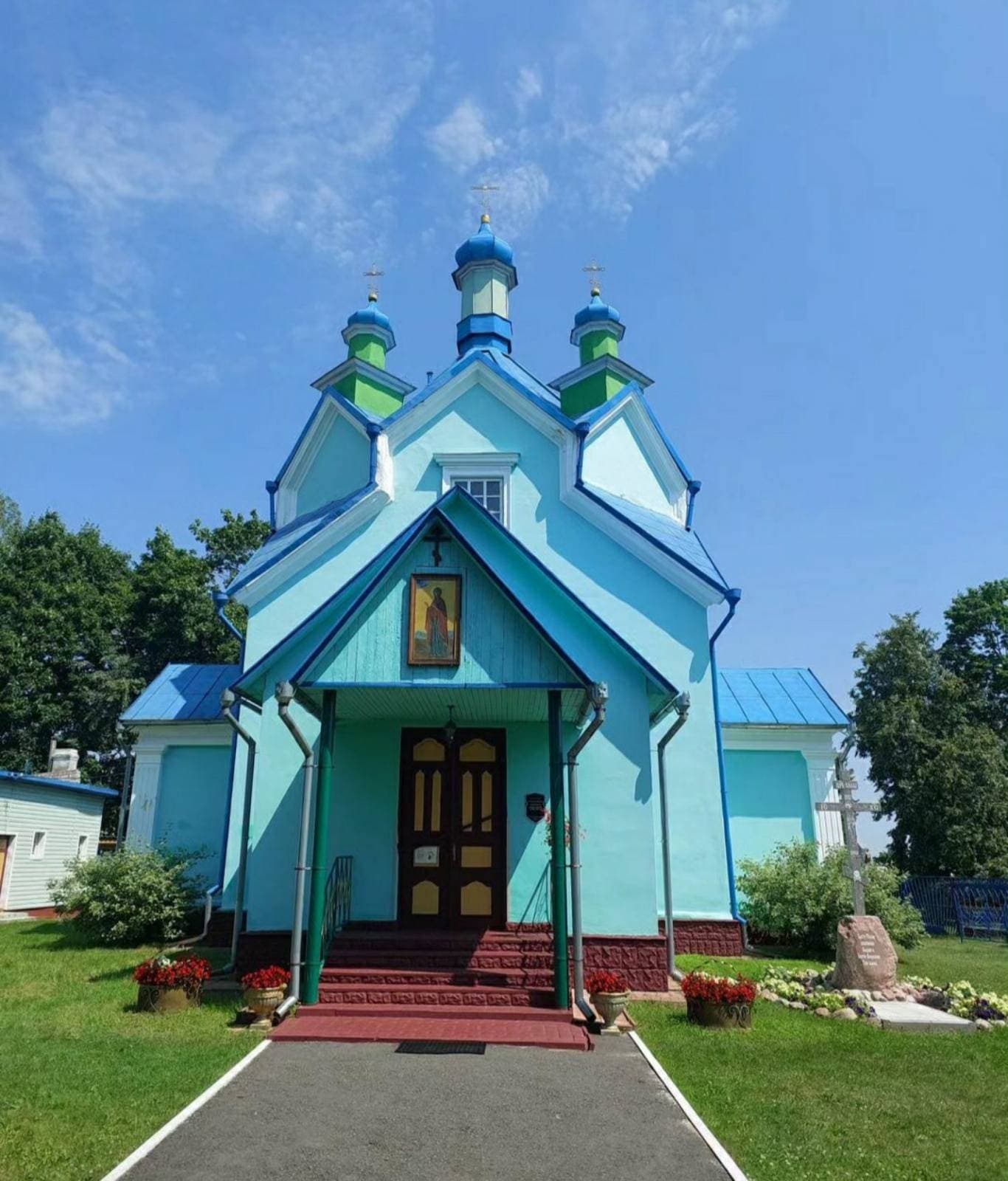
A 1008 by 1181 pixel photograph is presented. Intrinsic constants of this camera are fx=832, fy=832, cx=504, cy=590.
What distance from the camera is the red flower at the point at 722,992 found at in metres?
8.34

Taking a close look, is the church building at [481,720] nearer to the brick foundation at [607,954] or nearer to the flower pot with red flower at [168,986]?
the brick foundation at [607,954]

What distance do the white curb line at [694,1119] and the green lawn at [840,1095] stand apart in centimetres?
9

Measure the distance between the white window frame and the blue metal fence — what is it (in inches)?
524

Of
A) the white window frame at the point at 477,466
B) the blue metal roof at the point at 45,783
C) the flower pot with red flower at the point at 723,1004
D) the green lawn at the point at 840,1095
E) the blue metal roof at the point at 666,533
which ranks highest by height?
the white window frame at the point at 477,466

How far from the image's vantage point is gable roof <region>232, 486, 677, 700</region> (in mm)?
9211

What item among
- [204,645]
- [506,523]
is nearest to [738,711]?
[506,523]

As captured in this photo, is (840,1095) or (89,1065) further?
(89,1065)

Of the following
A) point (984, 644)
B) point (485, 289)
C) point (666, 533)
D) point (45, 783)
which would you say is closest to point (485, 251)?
point (485, 289)

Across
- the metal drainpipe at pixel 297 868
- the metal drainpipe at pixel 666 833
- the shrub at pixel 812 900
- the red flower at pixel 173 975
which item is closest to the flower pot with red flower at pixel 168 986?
the red flower at pixel 173 975

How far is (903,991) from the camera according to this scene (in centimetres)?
985

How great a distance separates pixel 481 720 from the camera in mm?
11484

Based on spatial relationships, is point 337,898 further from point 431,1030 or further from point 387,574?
point 387,574

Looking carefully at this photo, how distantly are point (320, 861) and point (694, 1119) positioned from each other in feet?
15.5

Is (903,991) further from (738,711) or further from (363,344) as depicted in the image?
(363,344)
